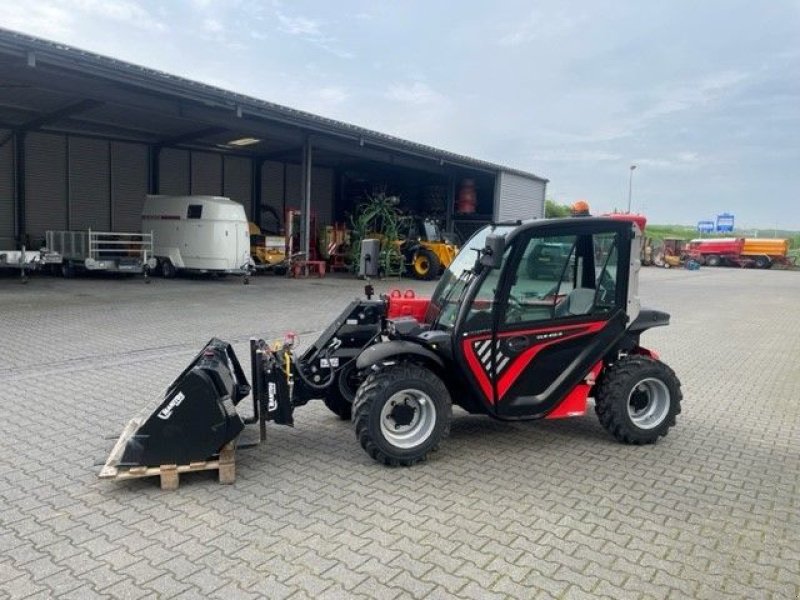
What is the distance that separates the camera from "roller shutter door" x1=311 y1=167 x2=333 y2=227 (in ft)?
94.4

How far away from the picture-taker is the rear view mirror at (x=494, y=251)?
14.5 ft

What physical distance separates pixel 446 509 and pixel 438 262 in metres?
18.3

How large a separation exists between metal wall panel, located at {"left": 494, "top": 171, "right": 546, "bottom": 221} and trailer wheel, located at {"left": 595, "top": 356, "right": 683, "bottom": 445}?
20323 millimetres

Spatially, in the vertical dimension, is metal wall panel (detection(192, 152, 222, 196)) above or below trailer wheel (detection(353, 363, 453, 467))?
above

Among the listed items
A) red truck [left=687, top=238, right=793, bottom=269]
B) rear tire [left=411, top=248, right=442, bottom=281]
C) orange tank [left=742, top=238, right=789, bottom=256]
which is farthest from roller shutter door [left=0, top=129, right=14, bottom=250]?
orange tank [left=742, top=238, right=789, bottom=256]

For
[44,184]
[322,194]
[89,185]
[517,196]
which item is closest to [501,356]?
[44,184]

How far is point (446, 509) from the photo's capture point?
12.8 ft

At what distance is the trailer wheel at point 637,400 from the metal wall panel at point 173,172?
2144 cm

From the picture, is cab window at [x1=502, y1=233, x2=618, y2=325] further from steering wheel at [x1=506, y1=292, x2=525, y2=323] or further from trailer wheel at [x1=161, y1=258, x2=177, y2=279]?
trailer wheel at [x1=161, y1=258, x2=177, y2=279]

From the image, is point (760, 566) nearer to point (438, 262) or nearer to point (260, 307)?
point (260, 307)

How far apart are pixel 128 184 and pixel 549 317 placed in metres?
21.0

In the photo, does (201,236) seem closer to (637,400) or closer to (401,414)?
(401,414)

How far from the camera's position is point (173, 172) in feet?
77.7

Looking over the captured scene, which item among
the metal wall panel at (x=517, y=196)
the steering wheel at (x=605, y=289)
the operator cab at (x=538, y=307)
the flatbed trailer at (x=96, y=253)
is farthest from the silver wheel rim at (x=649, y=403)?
the metal wall panel at (x=517, y=196)
